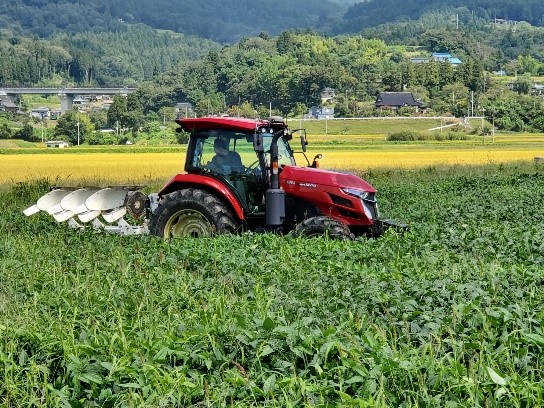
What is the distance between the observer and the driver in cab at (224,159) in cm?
1406

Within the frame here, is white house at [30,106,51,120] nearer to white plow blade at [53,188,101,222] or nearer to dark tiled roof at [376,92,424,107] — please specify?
dark tiled roof at [376,92,424,107]

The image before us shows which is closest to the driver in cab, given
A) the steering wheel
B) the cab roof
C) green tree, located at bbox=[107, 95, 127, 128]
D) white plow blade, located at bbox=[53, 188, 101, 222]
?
the steering wheel

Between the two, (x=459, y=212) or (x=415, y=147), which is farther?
(x=415, y=147)

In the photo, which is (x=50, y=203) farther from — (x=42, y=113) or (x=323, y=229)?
(x=42, y=113)

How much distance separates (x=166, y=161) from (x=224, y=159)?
29.8 meters

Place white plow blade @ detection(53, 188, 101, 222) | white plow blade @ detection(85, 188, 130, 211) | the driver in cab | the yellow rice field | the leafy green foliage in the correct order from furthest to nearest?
the yellow rice field < white plow blade @ detection(85, 188, 130, 211) < white plow blade @ detection(53, 188, 101, 222) < the driver in cab < the leafy green foliage

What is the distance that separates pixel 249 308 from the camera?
7801 mm

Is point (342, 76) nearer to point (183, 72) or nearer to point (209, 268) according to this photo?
point (183, 72)

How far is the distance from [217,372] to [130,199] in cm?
1054

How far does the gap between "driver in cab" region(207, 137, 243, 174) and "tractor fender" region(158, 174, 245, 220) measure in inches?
8.2

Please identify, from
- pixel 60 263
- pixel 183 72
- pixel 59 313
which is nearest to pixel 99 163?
pixel 60 263

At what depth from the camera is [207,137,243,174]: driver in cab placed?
14.1 metres

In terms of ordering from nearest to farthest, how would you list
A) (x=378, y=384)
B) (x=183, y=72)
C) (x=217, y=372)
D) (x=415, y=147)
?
(x=378, y=384) < (x=217, y=372) < (x=415, y=147) < (x=183, y=72)

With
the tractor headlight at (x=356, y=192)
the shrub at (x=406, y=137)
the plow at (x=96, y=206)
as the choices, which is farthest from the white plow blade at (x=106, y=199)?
the shrub at (x=406, y=137)
